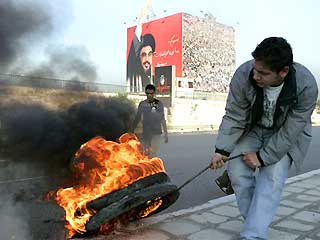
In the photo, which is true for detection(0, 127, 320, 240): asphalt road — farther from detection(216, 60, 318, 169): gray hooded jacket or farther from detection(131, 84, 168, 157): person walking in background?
detection(216, 60, 318, 169): gray hooded jacket

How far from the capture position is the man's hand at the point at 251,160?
3342 millimetres

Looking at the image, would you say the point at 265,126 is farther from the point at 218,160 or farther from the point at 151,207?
the point at 151,207

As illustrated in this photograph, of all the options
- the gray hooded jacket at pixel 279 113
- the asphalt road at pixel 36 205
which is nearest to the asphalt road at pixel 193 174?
the asphalt road at pixel 36 205

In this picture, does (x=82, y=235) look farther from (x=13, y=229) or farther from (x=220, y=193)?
(x=220, y=193)

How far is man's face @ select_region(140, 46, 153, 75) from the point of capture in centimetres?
7056

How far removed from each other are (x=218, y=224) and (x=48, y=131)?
87.7 inches

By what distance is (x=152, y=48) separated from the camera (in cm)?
7138

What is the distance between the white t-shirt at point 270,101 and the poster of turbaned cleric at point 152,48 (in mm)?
58342

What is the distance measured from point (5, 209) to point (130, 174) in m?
1.88

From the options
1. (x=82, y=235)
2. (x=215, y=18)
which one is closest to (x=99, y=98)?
(x=82, y=235)

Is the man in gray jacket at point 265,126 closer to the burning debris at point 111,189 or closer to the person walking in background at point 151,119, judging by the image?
the burning debris at point 111,189

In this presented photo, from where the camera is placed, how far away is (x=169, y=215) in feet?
13.9

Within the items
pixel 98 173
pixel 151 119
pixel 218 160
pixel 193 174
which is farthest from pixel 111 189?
pixel 193 174

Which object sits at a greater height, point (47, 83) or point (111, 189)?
point (47, 83)
